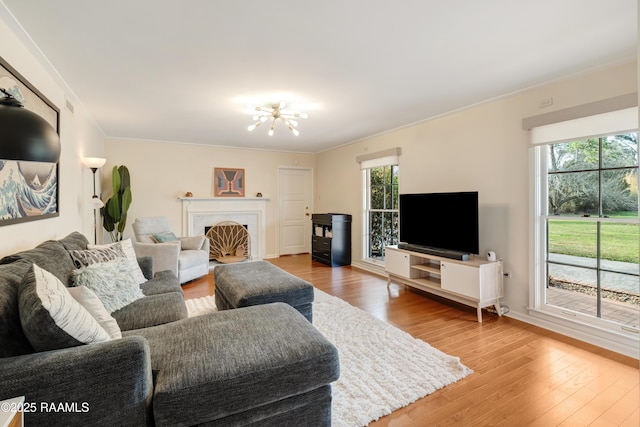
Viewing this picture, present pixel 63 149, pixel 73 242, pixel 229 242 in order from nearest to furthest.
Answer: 1. pixel 73 242
2. pixel 63 149
3. pixel 229 242

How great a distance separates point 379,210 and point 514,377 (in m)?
3.36

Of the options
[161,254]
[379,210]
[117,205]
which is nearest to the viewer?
[161,254]

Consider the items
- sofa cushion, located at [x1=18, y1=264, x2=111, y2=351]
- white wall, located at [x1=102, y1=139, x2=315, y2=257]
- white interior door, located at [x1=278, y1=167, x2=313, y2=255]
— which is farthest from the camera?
white interior door, located at [x1=278, y1=167, x2=313, y2=255]

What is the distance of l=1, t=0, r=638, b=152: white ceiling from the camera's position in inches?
69.3

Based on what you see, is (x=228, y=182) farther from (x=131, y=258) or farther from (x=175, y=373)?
(x=175, y=373)

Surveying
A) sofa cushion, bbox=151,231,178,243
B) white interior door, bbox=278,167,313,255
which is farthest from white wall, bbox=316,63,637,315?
sofa cushion, bbox=151,231,178,243

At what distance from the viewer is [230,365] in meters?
1.31

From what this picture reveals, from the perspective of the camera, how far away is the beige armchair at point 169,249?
405 cm

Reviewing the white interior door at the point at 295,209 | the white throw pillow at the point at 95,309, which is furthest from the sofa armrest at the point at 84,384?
the white interior door at the point at 295,209

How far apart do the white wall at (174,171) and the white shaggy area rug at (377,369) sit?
155 inches

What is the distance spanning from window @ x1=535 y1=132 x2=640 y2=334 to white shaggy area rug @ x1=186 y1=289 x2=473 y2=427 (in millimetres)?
1487

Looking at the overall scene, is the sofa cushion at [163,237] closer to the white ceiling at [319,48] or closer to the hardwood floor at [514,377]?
the white ceiling at [319,48]

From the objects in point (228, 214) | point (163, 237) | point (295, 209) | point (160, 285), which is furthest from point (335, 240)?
point (160, 285)

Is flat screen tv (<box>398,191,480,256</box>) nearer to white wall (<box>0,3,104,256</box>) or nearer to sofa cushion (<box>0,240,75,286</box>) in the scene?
sofa cushion (<box>0,240,75,286</box>)
